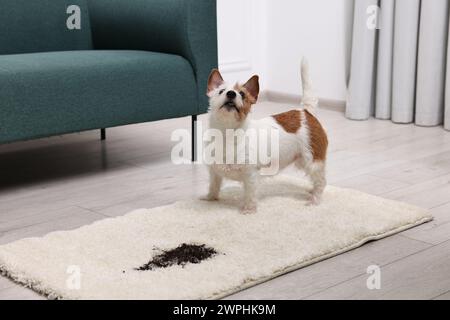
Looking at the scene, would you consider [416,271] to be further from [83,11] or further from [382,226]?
[83,11]

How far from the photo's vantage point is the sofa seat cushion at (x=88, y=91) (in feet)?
7.34

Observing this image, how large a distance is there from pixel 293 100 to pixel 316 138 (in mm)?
1870

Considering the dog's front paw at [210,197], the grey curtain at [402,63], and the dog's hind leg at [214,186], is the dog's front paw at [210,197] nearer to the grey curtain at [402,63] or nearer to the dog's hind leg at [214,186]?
the dog's hind leg at [214,186]

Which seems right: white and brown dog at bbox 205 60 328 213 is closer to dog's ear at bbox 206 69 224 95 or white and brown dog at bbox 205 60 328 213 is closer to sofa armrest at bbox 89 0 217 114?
dog's ear at bbox 206 69 224 95

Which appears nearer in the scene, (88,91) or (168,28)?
(88,91)

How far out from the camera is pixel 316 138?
6.89ft

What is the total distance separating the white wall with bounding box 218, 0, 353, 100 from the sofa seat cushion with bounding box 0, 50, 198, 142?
126 centimetres

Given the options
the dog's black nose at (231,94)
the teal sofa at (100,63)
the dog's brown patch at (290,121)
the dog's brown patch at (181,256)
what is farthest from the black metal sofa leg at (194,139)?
the dog's brown patch at (181,256)

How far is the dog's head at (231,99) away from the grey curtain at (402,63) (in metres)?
1.51

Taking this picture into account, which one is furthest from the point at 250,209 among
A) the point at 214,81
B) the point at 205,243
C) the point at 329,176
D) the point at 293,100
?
the point at 293,100

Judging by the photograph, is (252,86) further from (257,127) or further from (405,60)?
(405,60)

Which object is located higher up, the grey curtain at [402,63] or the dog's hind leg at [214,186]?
the grey curtain at [402,63]

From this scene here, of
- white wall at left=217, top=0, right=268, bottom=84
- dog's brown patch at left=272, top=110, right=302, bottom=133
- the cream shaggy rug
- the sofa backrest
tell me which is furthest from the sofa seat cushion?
white wall at left=217, top=0, right=268, bottom=84

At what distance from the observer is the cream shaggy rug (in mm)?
1565
